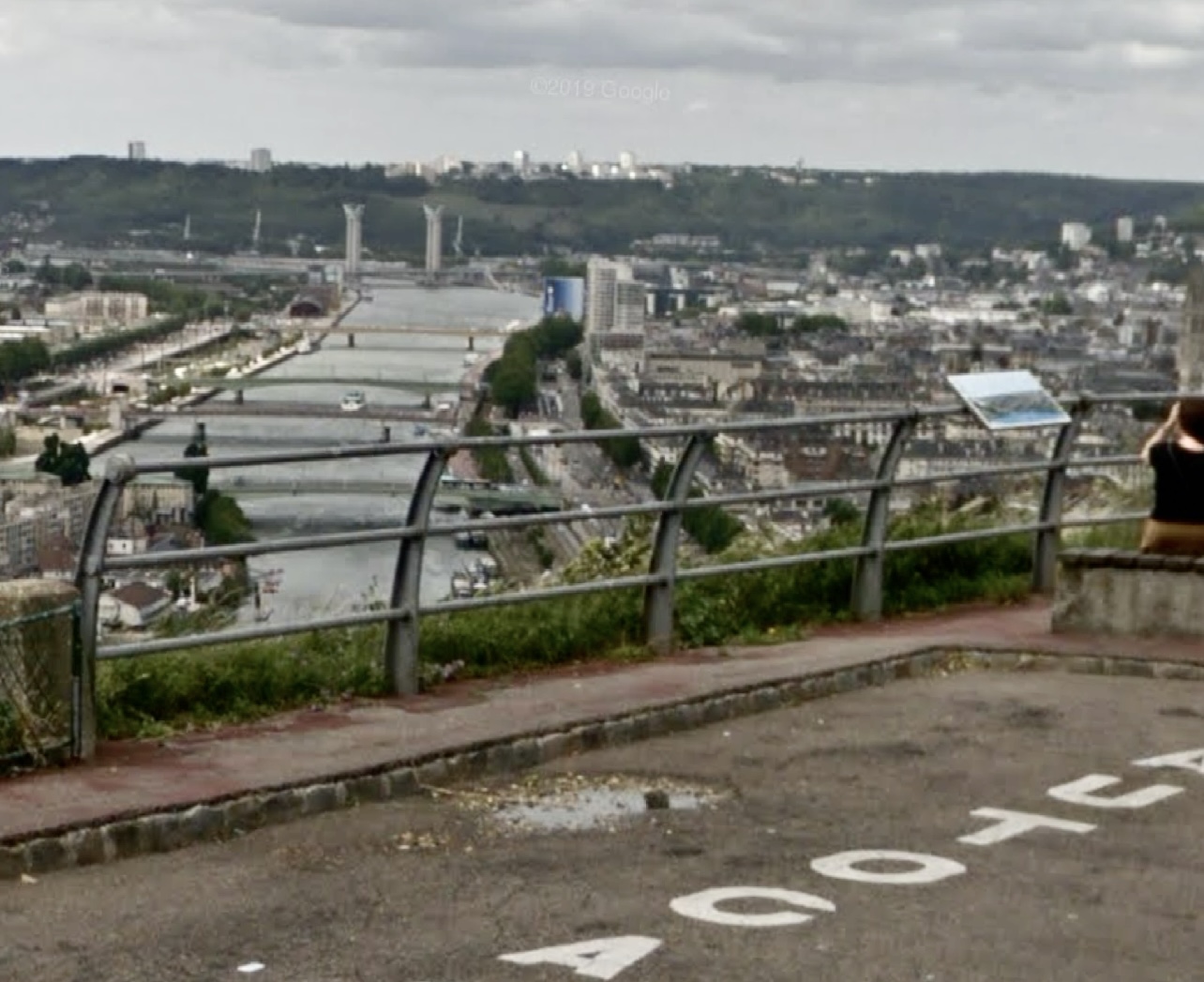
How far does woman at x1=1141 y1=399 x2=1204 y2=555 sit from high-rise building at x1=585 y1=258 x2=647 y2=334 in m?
30.7

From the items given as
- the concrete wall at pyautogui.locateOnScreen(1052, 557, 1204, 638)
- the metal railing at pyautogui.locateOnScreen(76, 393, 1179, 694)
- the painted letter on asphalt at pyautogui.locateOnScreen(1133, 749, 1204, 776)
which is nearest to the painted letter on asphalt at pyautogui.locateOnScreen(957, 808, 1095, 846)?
the painted letter on asphalt at pyautogui.locateOnScreen(1133, 749, 1204, 776)

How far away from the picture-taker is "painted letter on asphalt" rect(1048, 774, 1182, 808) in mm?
8555

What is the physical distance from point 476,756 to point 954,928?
8.12 feet

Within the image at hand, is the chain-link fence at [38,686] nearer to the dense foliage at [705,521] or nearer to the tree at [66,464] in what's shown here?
the dense foliage at [705,521]

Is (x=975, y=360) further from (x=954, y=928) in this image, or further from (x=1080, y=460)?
(x=954, y=928)

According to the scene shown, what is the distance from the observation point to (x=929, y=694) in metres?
10.7

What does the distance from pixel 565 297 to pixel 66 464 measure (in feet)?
107

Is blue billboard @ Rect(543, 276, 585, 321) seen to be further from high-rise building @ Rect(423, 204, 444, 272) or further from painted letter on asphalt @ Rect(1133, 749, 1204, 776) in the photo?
painted letter on asphalt @ Rect(1133, 749, 1204, 776)

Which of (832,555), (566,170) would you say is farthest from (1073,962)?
(566,170)

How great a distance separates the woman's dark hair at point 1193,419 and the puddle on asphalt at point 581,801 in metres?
4.60

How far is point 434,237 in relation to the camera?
6197cm

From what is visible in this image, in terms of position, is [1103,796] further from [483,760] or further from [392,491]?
[392,491]

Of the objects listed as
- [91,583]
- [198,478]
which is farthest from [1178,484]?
[91,583]

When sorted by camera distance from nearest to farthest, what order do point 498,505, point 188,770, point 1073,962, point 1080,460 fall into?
1. point 1073,962
2. point 188,770
3. point 498,505
4. point 1080,460
